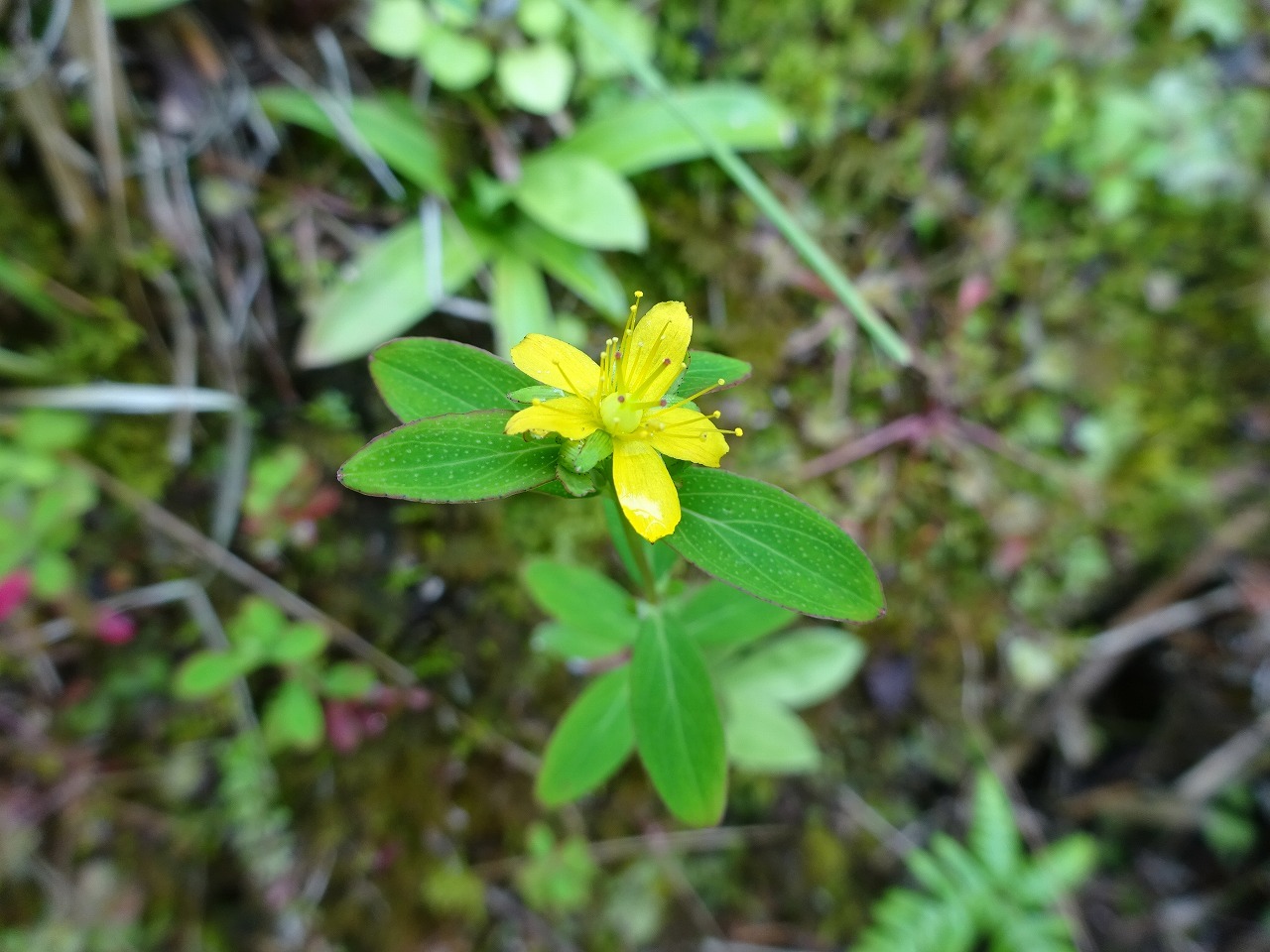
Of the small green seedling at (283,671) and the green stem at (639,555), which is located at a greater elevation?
the green stem at (639,555)

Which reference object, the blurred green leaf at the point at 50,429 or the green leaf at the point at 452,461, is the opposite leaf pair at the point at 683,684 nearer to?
the green leaf at the point at 452,461

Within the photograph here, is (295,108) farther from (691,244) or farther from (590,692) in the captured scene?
(590,692)

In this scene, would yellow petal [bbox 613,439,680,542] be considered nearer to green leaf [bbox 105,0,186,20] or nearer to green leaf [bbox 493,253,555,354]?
green leaf [bbox 493,253,555,354]

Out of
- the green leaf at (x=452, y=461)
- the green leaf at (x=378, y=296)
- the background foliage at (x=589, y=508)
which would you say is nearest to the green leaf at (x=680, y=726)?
the green leaf at (x=452, y=461)

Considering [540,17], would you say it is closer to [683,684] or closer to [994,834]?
[683,684]

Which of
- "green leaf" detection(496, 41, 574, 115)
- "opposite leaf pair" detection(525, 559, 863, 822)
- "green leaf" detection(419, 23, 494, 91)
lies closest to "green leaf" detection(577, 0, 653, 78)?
"green leaf" detection(496, 41, 574, 115)

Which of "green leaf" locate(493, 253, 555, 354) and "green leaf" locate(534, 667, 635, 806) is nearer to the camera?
"green leaf" locate(534, 667, 635, 806)

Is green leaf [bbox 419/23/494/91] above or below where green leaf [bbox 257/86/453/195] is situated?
above

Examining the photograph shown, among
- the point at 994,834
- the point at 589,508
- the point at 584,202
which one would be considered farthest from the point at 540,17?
the point at 994,834
